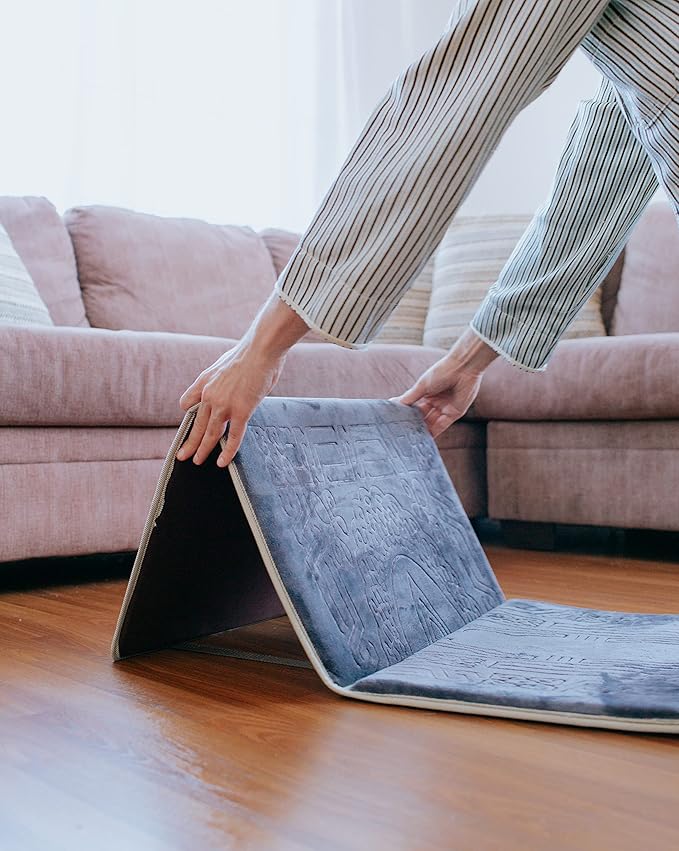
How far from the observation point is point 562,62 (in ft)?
3.21

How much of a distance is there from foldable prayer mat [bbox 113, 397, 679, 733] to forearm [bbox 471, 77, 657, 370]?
0.77 ft

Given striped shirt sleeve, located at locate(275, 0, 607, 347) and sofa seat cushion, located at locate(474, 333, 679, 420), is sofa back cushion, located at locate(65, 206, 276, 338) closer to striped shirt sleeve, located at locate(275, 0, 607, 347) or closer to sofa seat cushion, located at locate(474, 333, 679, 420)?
sofa seat cushion, located at locate(474, 333, 679, 420)

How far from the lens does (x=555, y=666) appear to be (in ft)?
3.69

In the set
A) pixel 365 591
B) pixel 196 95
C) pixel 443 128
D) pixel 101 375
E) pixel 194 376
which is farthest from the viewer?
pixel 196 95

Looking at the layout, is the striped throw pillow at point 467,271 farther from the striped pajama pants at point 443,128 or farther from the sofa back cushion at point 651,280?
the striped pajama pants at point 443,128

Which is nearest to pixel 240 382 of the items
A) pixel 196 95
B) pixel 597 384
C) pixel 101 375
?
pixel 101 375

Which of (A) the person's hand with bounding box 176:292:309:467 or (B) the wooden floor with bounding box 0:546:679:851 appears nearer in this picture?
(B) the wooden floor with bounding box 0:546:679:851

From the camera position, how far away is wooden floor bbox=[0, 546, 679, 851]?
73 cm

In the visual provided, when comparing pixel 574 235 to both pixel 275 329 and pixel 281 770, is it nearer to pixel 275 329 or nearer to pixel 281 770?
pixel 275 329

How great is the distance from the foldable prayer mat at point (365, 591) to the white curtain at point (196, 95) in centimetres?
218

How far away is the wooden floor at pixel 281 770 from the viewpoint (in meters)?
0.73

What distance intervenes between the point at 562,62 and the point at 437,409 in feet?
2.29

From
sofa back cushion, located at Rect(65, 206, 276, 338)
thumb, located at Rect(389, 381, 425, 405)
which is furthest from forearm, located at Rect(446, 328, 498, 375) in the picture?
sofa back cushion, located at Rect(65, 206, 276, 338)

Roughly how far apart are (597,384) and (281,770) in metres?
1.65
